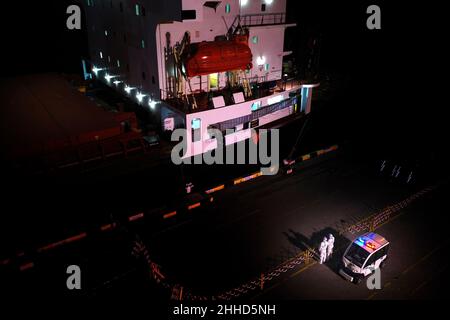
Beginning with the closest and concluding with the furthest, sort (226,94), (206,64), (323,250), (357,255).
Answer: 1. (357,255)
2. (323,250)
3. (206,64)
4. (226,94)

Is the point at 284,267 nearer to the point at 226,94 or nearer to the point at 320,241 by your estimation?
the point at 320,241

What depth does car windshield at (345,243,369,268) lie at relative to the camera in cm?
1213

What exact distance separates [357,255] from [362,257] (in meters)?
0.21

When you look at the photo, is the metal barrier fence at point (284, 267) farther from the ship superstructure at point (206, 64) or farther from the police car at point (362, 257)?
the ship superstructure at point (206, 64)

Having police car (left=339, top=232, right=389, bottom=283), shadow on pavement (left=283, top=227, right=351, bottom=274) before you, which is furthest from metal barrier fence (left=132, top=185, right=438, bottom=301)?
police car (left=339, top=232, right=389, bottom=283)

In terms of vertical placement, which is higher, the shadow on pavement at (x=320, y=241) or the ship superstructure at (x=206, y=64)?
the ship superstructure at (x=206, y=64)

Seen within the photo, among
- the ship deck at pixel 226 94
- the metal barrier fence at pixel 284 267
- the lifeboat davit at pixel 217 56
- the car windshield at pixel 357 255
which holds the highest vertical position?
the lifeboat davit at pixel 217 56

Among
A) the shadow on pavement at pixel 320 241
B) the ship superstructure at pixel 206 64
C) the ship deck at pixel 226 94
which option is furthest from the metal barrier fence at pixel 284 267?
the ship deck at pixel 226 94

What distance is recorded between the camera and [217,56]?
19.2 metres

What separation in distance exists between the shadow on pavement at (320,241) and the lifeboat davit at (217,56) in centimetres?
946

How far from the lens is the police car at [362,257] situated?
1216cm

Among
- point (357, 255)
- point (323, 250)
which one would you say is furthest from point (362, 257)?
point (323, 250)
